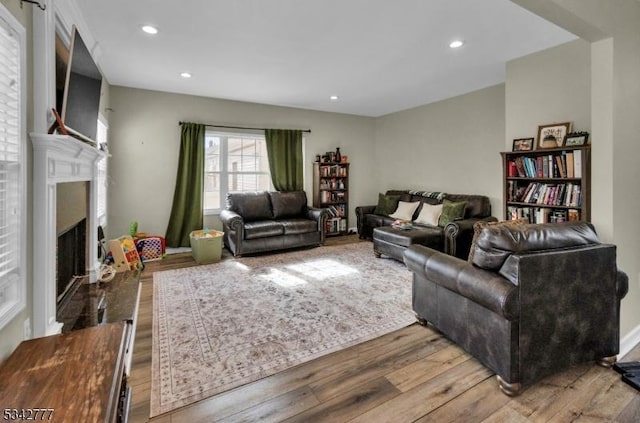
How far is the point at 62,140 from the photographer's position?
5.70 ft

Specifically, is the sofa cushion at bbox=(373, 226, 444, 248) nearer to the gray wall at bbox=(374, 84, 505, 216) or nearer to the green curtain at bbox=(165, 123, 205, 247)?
the gray wall at bbox=(374, 84, 505, 216)

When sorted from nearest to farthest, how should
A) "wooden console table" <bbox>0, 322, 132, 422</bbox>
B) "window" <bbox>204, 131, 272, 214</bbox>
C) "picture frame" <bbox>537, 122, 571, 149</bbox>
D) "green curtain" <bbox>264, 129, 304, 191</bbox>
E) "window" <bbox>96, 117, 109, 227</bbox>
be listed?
"wooden console table" <bbox>0, 322, 132, 422</bbox>, "picture frame" <bbox>537, 122, 571, 149</bbox>, "window" <bbox>96, 117, 109, 227</bbox>, "window" <bbox>204, 131, 272, 214</bbox>, "green curtain" <bbox>264, 129, 304, 191</bbox>

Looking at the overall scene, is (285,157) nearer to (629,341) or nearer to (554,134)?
(554,134)

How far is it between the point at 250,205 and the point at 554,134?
165 inches

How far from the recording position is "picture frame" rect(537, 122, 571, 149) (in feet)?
10.2

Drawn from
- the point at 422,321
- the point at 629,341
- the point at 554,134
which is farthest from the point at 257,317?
the point at 554,134

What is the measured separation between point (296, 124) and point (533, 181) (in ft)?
13.5

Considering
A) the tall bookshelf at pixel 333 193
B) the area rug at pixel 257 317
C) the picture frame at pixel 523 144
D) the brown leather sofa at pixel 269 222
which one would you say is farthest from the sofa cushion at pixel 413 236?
the tall bookshelf at pixel 333 193

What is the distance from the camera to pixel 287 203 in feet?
18.2

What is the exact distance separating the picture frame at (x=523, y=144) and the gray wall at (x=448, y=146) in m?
1.03

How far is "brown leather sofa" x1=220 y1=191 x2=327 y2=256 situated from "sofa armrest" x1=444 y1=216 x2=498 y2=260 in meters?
2.05

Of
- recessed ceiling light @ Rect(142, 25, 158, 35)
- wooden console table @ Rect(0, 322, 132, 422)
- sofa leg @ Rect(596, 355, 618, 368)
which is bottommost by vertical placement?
sofa leg @ Rect(596, 355, 618, 368)

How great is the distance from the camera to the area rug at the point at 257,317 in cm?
193

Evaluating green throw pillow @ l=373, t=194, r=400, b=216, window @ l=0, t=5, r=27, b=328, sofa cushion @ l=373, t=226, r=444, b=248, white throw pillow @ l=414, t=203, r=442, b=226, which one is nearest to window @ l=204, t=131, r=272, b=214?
green throw pillow @ l=373, t=194, r=400, b=216
